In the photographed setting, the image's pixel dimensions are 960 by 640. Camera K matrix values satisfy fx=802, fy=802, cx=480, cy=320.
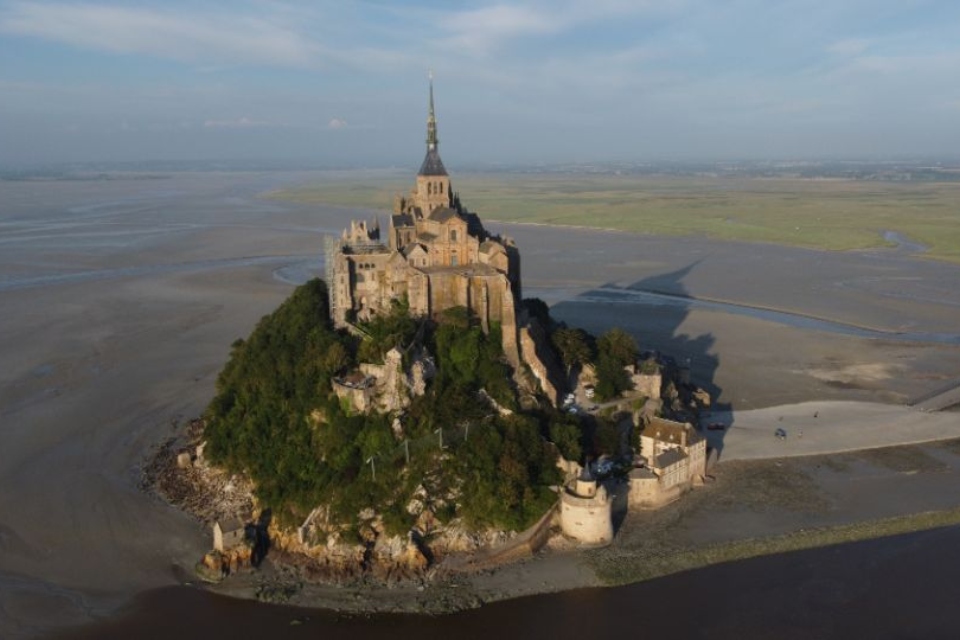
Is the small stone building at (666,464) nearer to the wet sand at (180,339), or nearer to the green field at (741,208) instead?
the wet sand at (180,339)

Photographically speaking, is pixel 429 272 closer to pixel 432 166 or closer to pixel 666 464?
pixel 432 166

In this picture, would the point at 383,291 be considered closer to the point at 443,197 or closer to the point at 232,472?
the point at 443,197

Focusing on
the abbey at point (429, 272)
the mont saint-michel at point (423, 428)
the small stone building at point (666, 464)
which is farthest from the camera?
the abbey at point (429, 272)

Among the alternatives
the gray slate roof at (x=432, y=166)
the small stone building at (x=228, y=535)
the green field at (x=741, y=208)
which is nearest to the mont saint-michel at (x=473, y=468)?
the small stone building at (x=228, y=535)

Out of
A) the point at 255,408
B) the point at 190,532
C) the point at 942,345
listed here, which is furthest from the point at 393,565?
the point at 942,345

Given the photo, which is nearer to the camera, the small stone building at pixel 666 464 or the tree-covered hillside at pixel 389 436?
the tree-covered hillside at pixel 389 436

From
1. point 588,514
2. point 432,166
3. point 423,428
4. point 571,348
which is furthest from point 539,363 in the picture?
point 432,166
